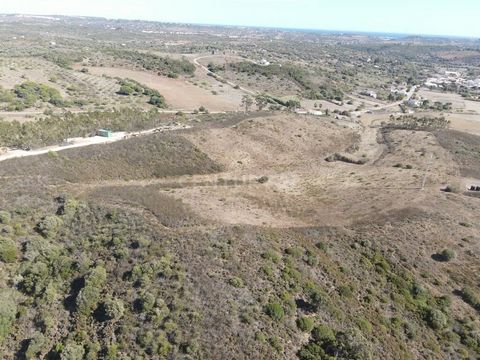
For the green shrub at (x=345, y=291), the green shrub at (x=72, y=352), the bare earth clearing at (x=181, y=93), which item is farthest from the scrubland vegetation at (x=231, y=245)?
the bare earth clearing at (x=181, y=93)

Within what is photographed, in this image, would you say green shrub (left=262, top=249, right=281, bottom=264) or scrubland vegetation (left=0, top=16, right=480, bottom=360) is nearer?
scrubland vegetation (left=0, top=16, right=480, bottom=360)

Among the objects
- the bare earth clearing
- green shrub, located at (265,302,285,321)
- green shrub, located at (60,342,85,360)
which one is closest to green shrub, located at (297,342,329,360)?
green shrub, located at (265,302,285,321)

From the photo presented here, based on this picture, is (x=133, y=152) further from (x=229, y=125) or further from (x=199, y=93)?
(x=199, y=93)

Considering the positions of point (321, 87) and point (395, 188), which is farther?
point (321, 87)

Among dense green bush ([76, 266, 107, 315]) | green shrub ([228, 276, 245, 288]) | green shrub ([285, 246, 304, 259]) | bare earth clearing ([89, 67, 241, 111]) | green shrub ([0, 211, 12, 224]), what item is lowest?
bare earth clearing ([89, 67, 241, 111])

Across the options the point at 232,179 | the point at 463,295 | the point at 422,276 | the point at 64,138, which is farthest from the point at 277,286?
the point at 64,138

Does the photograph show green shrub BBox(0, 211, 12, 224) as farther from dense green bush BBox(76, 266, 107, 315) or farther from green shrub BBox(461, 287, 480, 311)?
green shrub BBox(461, 287, 480, 311)

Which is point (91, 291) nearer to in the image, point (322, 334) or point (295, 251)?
point (322, 334)

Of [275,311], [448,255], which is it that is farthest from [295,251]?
[448,255]
